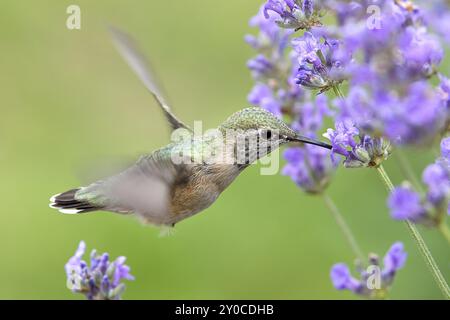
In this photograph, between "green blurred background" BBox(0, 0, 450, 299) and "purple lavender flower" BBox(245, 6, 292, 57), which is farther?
"green blurred background" BBox(0, 0, 450, 299)

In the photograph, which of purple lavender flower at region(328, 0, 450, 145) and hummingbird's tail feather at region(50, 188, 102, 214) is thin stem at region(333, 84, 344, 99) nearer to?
purple lavender flower at region(328, 0, 450, 145)

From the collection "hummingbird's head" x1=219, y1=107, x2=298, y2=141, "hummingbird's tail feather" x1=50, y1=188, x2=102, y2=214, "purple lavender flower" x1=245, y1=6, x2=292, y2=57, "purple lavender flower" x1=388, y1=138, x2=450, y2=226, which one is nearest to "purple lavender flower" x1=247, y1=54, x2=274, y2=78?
"purple lavender flower" x1=245, y1=6, x2=292, y2=57

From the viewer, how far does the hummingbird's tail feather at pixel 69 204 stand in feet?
8.86

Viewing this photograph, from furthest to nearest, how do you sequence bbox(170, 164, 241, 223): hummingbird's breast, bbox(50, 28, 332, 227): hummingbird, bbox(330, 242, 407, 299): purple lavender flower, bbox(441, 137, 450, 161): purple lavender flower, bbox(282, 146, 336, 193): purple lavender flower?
bbox(282, 146, 336, 193): purple lavender flower
bbox(170, 164, 241, 223): hummingbird's breast
bbox(50, 28, 332, 227): hummingbird
bbox(330, 242, 407, 299): purple lavender flower
bbox(441, 137, 450, 161): purple lavender flower

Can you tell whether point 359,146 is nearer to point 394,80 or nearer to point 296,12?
point 296,12

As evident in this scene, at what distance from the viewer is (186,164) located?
8.65 feet

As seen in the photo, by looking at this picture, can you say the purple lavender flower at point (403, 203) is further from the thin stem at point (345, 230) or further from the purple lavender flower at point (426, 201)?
the thin stem at point (345, 230)

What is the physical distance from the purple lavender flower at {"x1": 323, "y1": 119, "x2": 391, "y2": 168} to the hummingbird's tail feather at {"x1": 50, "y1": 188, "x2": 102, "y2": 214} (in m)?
1.02

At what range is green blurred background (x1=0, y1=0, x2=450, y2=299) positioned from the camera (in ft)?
14.7

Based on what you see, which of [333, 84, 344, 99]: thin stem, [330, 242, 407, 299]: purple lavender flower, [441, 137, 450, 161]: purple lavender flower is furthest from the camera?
[333, 84, 344, 99]: thin stem

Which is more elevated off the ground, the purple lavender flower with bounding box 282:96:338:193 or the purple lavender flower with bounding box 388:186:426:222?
the purple lavender flower with bounding box 282:96:338:193

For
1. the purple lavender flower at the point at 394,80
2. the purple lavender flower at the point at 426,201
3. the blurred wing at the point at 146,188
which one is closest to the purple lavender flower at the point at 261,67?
the blurred wing at the point at 146,188

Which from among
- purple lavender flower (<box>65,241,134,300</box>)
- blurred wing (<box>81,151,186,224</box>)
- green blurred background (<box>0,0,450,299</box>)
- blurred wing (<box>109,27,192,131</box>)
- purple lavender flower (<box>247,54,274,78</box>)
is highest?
green blurred background (<box>0,0,450,299</box>)
